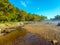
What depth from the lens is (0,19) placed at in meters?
42.8

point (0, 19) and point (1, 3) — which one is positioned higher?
point (1, 3)

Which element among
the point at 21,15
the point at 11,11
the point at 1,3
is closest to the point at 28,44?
the point at 1,3

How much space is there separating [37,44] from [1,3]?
34690 millimetres

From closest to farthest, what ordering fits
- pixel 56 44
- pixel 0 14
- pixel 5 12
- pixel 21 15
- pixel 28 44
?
pixel 56 44 < pixel 28 44 < pixel 0 14 < pixel 5 12 < pixel 21 15

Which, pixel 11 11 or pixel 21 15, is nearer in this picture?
pixel 11 11

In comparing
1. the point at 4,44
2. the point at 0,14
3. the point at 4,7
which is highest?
the point at 4,7

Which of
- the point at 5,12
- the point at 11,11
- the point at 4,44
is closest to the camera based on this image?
the point at 4,44

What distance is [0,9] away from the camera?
45219 millimetres

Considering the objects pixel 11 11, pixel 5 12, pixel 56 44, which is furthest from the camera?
pixel 11 11

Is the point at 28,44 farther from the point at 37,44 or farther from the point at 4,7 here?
the point at 4,7

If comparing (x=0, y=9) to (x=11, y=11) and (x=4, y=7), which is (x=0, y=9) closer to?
(x=4, y=7)

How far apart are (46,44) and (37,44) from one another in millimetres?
1071

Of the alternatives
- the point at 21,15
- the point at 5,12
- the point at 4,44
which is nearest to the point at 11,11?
the point at 5,12

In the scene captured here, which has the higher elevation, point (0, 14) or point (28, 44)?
point (0, 14)
